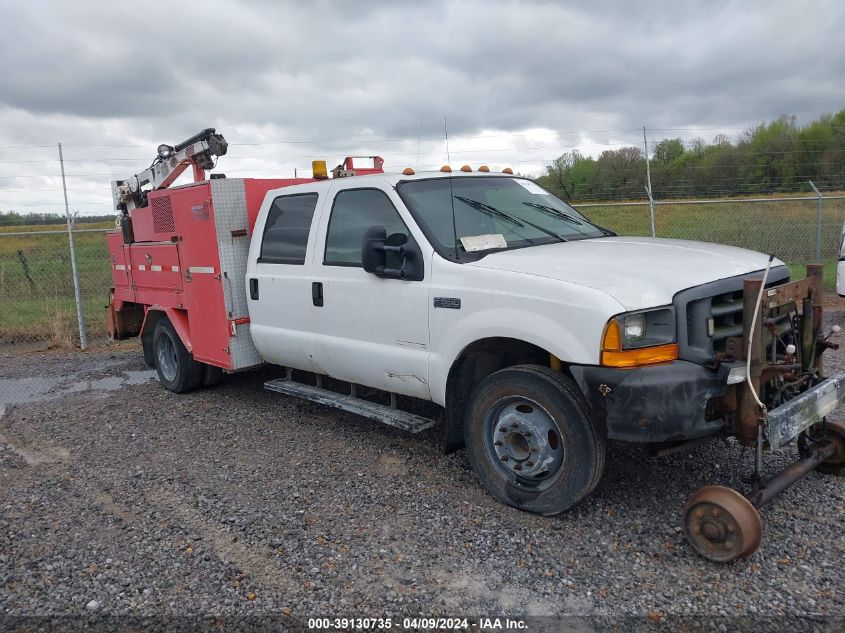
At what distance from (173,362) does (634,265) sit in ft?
17.1

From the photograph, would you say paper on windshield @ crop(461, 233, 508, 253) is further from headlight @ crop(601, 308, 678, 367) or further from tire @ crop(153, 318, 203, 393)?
tire @ crop(153, 318, 203, 393)

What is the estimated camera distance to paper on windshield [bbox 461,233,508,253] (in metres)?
4.53

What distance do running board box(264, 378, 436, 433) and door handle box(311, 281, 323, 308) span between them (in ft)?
2.50

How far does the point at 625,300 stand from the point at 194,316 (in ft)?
14.5

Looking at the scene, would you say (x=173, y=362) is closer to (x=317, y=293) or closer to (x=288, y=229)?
(x=288, y=229)

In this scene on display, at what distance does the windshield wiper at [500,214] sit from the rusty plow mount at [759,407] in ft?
→ 5.19

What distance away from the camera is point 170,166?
784 cm

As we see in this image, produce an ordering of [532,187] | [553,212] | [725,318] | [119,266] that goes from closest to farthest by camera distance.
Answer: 1. [725,318]
2. [553,212]
3. [532,187]
4. [119,266]

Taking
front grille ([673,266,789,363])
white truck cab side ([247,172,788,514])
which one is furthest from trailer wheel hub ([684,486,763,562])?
front grille ([673,266,789,363])

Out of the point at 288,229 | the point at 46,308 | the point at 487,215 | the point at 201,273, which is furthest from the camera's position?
the point at 46,308

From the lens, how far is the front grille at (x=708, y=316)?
11.8ft

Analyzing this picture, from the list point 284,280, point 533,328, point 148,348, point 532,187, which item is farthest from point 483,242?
point 148,348

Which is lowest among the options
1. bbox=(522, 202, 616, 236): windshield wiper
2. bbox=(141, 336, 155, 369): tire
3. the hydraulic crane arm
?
bbox=(141, 336, 155, 369): tire

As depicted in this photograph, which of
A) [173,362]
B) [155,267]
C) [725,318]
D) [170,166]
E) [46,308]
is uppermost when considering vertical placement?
[170,166]
